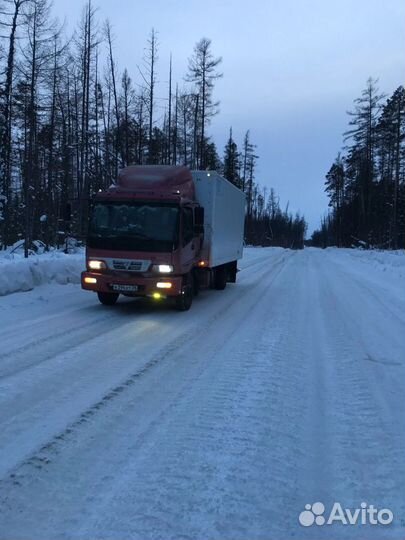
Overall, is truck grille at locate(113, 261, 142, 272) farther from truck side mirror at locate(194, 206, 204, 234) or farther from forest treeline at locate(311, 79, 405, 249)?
forest treeline at locate(311, 79, 405, 249)

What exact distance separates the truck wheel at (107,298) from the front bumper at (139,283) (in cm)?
62

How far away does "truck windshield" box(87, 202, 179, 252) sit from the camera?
10.8 m

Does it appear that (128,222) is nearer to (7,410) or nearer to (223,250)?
(223,250)

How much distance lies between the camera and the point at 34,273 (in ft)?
44.0

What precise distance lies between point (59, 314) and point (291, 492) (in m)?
7.58

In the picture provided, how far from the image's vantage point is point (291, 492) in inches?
139

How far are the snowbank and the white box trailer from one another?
4443 millimetres

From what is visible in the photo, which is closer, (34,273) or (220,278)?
(34,273)

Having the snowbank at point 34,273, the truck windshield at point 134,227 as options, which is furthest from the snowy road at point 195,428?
the snowbank at point 34,273

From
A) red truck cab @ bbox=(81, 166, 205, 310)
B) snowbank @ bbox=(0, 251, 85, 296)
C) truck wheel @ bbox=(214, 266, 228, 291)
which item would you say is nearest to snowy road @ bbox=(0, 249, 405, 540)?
red truck cab @ bbox=(81, 166, 205, 310)

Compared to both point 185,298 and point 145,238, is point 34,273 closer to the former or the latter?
point 145,238

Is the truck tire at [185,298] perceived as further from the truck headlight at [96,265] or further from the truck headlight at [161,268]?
the truck headlight at [96,265]

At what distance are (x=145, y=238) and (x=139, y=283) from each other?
3.24 feet

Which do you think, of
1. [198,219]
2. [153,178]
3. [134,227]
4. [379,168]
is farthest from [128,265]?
[379,168]
